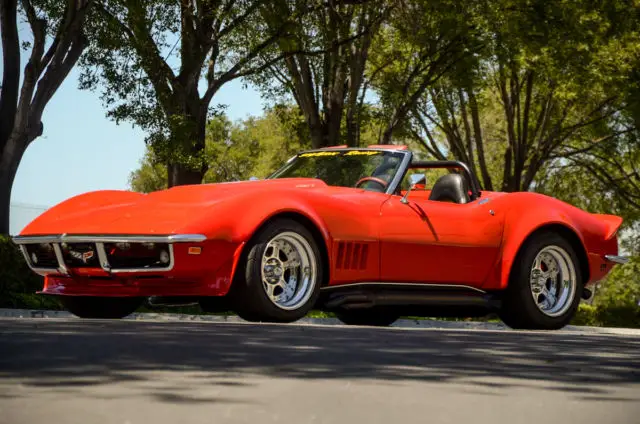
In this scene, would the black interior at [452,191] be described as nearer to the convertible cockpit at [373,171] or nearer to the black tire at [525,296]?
the convertible cockpit at [373,171]

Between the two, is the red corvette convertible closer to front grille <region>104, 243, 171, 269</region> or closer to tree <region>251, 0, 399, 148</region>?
front grille <region>104, 243, 171, 269</region>

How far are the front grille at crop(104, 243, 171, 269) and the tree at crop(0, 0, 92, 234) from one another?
444 inches

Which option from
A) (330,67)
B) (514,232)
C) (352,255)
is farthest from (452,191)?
(330,67)

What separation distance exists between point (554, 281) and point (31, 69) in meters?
11.9

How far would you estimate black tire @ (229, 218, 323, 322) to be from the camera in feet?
25.7

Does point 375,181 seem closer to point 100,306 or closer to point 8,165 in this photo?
point 100,306

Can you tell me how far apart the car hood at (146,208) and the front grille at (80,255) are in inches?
4.4

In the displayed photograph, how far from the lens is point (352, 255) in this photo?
337 inches

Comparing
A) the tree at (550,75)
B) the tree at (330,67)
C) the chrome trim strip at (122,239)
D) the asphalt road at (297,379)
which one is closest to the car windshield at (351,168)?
the chrome trim strip at (122,239)

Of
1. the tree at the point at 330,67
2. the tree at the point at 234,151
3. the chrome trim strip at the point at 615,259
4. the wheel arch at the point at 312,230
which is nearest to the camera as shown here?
the wheel arch at the point at 312,230

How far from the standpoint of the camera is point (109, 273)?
26.2ft

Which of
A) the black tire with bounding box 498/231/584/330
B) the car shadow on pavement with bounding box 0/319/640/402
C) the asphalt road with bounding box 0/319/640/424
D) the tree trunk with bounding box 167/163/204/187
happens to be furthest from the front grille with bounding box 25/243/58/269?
the tree trunk with bounding box 167/163/204/187

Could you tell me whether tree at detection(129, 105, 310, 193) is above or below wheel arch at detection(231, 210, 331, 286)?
above

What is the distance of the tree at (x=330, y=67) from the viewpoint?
23688 millimetres
